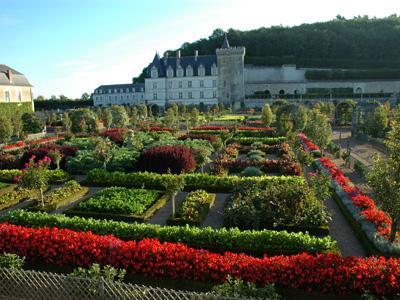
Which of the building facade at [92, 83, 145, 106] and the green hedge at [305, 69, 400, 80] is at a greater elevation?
the green hedge at [305, 69, 400, 80]

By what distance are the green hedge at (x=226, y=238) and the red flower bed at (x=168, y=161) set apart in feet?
26.4

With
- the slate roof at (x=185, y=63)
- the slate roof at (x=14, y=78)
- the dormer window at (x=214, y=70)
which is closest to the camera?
the slate roof at (x=14, y=78)

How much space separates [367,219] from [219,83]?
66111 millimetres

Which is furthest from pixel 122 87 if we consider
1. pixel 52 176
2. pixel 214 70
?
pixel 52 176

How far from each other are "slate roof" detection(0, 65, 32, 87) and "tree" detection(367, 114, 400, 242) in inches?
2171

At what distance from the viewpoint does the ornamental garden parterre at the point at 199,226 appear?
7.92 meters

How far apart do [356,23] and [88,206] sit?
105 m

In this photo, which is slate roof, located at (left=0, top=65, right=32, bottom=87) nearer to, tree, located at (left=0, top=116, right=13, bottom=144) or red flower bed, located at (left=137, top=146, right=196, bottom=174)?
tree, located at (left=0, top=116, right=13, bottom=144)

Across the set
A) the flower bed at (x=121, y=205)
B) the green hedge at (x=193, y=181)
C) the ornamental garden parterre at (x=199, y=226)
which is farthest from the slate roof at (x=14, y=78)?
the flower bed at (x=121, y=205)

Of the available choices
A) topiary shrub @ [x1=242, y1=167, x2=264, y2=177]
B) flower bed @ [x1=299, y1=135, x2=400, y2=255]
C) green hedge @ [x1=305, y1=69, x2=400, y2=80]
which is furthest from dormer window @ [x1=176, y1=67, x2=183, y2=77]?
flower bed @ [x1=299, y1=135, x2=400, y2=255]

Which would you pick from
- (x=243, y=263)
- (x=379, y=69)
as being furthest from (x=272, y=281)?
(x=379, y=69)

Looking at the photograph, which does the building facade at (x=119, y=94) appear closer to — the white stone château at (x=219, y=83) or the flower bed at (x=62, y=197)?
the white stone château at (x=219, y=83)

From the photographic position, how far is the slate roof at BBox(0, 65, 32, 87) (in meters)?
53.5

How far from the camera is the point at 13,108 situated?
51.2 meters
